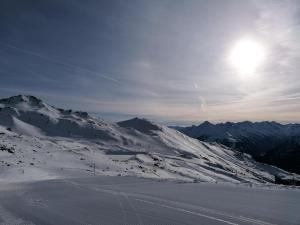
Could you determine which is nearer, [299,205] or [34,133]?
[299,205]

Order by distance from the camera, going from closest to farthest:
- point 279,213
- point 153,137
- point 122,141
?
point 279,213, point 122,141, point 153,137

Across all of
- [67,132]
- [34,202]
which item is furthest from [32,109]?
[34,202]

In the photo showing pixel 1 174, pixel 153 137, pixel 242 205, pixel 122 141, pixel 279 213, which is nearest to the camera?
pixel 279 213

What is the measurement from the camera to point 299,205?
559 inches

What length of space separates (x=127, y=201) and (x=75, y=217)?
3.62 meters

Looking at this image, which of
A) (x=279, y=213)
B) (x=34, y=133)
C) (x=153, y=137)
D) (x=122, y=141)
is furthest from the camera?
(x=153, y=137)

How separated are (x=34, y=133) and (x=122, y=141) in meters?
39.7

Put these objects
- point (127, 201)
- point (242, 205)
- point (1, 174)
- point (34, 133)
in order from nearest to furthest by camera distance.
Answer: point (242, 205)
point (127, 201)
point (1, 174)
point (34, 133)

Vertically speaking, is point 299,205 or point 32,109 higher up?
point 32,109

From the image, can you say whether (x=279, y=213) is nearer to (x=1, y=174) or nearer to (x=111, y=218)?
(x=111, y=218)

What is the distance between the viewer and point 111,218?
11.5 meters

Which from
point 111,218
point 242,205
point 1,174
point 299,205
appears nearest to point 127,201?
point 111,218

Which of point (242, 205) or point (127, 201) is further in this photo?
point (127, 201)

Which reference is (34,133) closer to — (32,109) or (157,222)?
(32,109)
